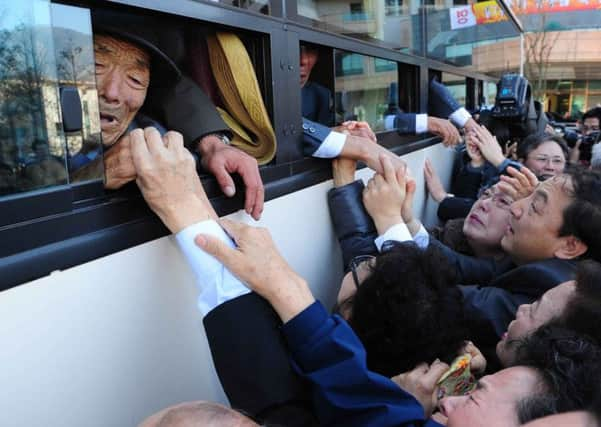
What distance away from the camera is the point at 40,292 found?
823 millimetres

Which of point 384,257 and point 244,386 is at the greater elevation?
point 384,257

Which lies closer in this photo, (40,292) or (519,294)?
(40,292)

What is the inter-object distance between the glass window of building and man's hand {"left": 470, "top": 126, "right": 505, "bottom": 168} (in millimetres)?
631

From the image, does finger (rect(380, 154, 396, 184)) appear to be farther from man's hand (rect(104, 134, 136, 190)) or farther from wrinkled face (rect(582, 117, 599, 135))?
wrinkled face (rect(582, 117, 599, 135))

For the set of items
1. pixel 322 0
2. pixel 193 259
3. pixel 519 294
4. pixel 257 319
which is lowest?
pixel 519 294

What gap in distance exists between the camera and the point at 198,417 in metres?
→ 0.75

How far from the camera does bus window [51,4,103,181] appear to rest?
870 mm

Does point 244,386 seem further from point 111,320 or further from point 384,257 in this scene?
point 384,257

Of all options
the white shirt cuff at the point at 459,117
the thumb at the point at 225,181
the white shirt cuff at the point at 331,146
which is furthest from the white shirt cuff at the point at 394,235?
the white shirt cuff at the point at 459,117

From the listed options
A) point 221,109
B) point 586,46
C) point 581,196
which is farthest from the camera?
point 586,46

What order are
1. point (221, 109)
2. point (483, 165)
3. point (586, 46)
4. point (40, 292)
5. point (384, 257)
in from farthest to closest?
point (586, 46)
point (483, 165)
point (221, 109)
point (384, 257)
point (40, 292)

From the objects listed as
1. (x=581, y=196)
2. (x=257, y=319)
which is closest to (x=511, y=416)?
(x=257, y=319)

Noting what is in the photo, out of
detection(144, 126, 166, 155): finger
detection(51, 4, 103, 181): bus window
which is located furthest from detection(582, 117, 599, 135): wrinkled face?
detection(51, 4, 103, 181): bus window

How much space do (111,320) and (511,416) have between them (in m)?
0.71
